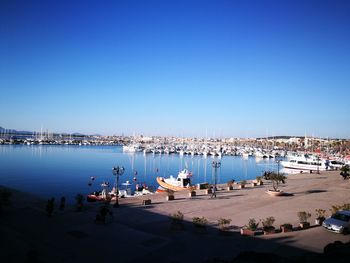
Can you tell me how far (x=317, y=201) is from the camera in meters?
28.6

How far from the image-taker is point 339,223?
17.6 metres

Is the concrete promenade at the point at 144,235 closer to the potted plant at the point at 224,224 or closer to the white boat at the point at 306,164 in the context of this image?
the potted plant at the point at 224,224

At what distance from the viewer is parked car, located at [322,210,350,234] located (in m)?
17.3

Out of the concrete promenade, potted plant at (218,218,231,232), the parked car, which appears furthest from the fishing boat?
the parked car

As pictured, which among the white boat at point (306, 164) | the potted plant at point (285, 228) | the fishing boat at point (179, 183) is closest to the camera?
the potted plant at point (285, 228)

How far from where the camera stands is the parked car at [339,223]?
56.8 feet

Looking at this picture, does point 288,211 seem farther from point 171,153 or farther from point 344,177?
point 171,153

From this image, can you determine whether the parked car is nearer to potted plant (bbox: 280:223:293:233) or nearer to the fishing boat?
potted plant (bbox: 280:223:293:233)

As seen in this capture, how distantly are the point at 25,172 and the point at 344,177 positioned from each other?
6753 centimetres

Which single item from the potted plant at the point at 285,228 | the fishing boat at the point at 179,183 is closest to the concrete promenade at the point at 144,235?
the potted plant at the point at 285,228

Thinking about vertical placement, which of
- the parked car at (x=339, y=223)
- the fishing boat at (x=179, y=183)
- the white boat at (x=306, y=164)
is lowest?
the fishing boat at (x=179, y=183)

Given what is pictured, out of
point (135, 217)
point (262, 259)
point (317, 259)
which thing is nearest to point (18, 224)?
point (135, 217)

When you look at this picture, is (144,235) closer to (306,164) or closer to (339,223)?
(339,223)

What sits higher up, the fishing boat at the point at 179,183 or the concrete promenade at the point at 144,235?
the concrete promenade at the point at 144,235
